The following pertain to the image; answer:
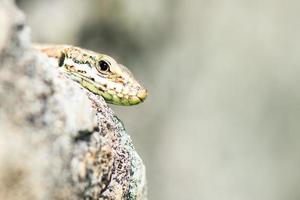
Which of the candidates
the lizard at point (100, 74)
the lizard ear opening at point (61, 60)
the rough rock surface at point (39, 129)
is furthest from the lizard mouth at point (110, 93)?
the rough rock surface at point (39, 129)

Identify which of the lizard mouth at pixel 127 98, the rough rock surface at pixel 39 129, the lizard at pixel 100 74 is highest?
the lizard at pixel 100 74

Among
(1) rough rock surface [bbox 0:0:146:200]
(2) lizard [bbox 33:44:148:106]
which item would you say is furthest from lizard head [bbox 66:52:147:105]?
(1) rough rock surface [bbox 0:0:146:200]

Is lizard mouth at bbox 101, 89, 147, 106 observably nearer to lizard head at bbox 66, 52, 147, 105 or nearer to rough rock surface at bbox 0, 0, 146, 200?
lizard head at bbox 66, 52, 147, 105

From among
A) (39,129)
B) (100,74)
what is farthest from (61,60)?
(39,129)

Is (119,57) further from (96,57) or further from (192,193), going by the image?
(96,57)

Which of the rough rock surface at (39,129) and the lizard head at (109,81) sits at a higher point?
the lizard head at (109,81)

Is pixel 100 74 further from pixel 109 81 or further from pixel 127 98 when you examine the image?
pixel 127 98

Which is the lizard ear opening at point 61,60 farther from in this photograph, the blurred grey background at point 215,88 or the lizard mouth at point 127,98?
the blurred grey background at point 215,88
